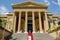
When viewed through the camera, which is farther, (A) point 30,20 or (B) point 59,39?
(A) point 30,20

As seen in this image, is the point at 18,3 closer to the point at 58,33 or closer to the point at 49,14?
the point at 49,14

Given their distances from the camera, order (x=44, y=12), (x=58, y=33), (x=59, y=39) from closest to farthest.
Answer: (x=59, y=39) → (x=58, y=33) → (x=44, y=12)

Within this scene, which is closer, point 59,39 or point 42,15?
point 59,39

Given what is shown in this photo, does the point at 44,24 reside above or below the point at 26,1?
below

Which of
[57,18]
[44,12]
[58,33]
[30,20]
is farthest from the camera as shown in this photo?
[57,18]

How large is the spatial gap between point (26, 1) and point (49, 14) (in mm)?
11383

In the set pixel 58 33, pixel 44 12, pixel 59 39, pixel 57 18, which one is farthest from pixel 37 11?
pixel 59 39

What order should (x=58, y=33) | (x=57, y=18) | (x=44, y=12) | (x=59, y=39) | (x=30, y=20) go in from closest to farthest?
(x=59, y=39)
(x=58, y=33)
(x=44, y=12)
(x=30, y=20)
(x=57, y=18)

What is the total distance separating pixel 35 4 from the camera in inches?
1956

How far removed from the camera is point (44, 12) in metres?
49.0

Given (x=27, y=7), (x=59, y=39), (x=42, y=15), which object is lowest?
(x=59, y=39)

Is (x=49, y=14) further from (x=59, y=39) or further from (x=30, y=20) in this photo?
(x=59, y=39)

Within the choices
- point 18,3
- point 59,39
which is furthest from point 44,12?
point 59,39

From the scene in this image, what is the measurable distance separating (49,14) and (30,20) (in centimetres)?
819
